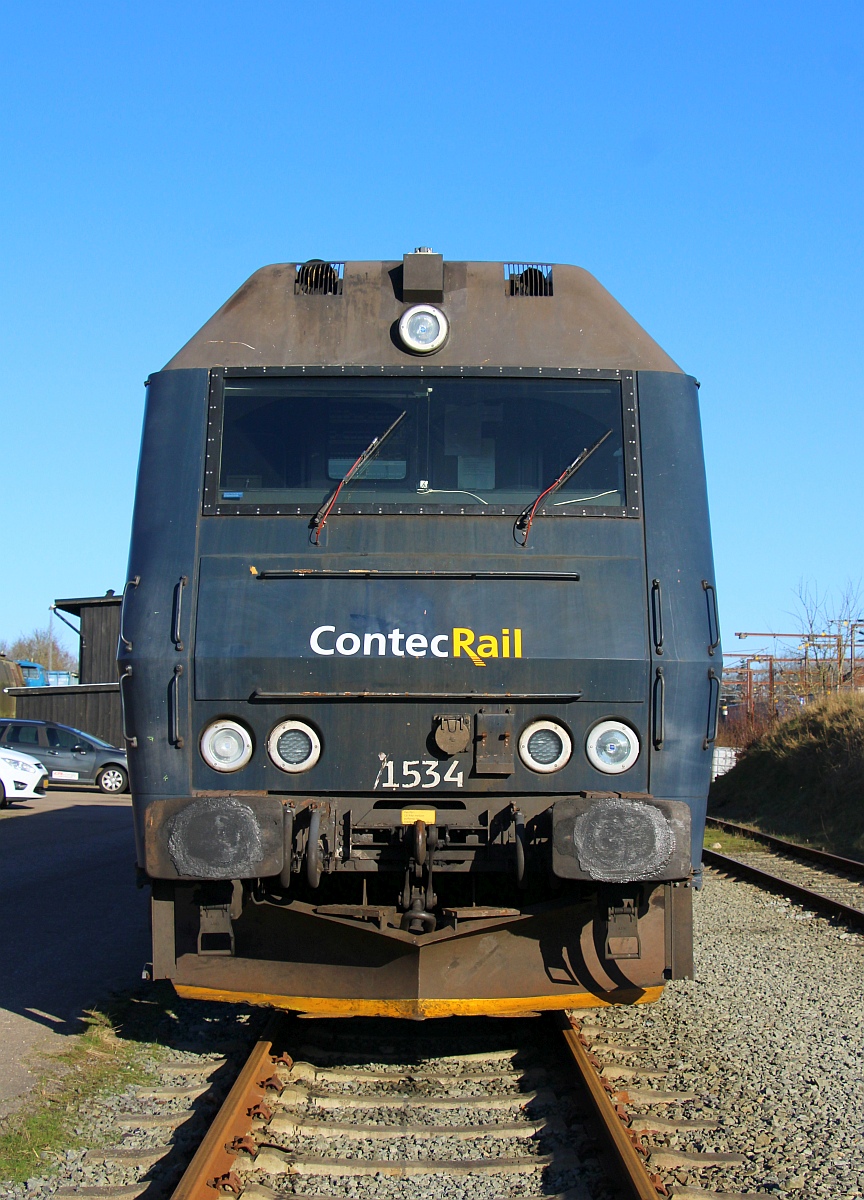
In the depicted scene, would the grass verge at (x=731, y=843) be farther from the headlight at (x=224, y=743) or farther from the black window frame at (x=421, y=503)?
the headlight at (x=224, y=743)

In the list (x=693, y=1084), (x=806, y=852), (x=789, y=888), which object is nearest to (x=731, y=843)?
(x=806, y=852)

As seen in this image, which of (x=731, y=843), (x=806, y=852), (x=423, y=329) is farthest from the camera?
(x=731, y=843)

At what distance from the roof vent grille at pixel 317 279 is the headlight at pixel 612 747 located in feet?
7.85

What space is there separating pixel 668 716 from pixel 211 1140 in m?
2.34

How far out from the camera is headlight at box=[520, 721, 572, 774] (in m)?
4.45

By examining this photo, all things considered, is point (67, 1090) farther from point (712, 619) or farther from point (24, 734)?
point (24, 734)

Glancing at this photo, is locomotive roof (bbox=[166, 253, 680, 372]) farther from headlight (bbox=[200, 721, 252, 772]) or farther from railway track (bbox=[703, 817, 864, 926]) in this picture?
railway track (bbox=[703, 817, 864, 926])

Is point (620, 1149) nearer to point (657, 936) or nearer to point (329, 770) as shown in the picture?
point (657, 936)

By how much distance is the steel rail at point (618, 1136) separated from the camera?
339 cm

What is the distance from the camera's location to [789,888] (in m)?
10.1

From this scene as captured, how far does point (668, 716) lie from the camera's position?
4488 millimetres

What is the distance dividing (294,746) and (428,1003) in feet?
3.86

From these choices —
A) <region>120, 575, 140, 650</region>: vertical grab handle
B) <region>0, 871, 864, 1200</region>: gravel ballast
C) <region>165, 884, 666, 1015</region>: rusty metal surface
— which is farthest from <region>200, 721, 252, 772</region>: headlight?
<region>0, 871, 864, 1200</region>: gravel ballast

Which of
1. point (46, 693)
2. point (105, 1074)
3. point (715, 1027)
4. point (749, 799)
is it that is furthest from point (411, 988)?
point (46, 693)
